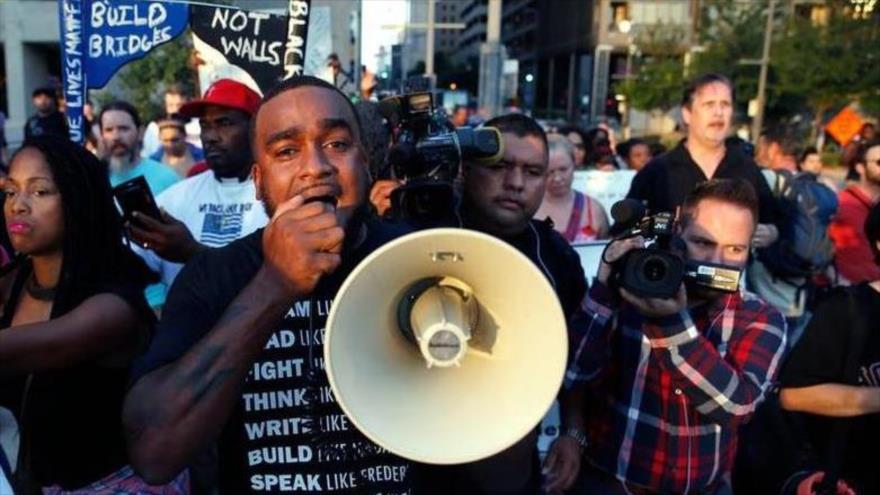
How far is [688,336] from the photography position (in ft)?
5.90

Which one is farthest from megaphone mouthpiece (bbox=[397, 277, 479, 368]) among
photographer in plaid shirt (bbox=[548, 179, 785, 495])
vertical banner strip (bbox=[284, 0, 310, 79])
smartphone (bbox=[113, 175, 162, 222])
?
vertical banner strip (bbox=[284, 0, 310, 79])

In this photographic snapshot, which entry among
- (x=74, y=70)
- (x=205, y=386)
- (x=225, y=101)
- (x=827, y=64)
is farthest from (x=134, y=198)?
(x=827, y=64)

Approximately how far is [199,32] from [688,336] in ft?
9.01

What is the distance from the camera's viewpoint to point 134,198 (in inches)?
103

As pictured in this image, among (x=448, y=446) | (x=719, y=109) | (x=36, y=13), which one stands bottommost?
(x=448, y=446)

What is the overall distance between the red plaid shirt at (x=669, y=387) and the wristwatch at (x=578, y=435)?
10 cm

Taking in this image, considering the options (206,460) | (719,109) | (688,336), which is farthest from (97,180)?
(719,109)

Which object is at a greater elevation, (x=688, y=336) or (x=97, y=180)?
(x=97, y=180)

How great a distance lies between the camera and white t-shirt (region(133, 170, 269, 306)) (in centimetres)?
309

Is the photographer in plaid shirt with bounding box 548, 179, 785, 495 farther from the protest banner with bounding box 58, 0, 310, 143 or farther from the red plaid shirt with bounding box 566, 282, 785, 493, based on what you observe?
the protest banner with bounding box 58, 0, 310, 143

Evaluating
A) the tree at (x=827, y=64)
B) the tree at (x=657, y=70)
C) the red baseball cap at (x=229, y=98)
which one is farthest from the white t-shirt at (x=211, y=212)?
the tree at (x=657, y=70)

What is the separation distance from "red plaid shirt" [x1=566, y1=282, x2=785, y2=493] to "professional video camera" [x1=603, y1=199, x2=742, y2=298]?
202 mm

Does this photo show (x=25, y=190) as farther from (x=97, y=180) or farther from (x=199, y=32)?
(x=199, y=32)

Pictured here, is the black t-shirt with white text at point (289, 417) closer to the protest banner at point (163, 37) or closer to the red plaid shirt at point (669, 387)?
the red plaid shirt at point (669, 387)
